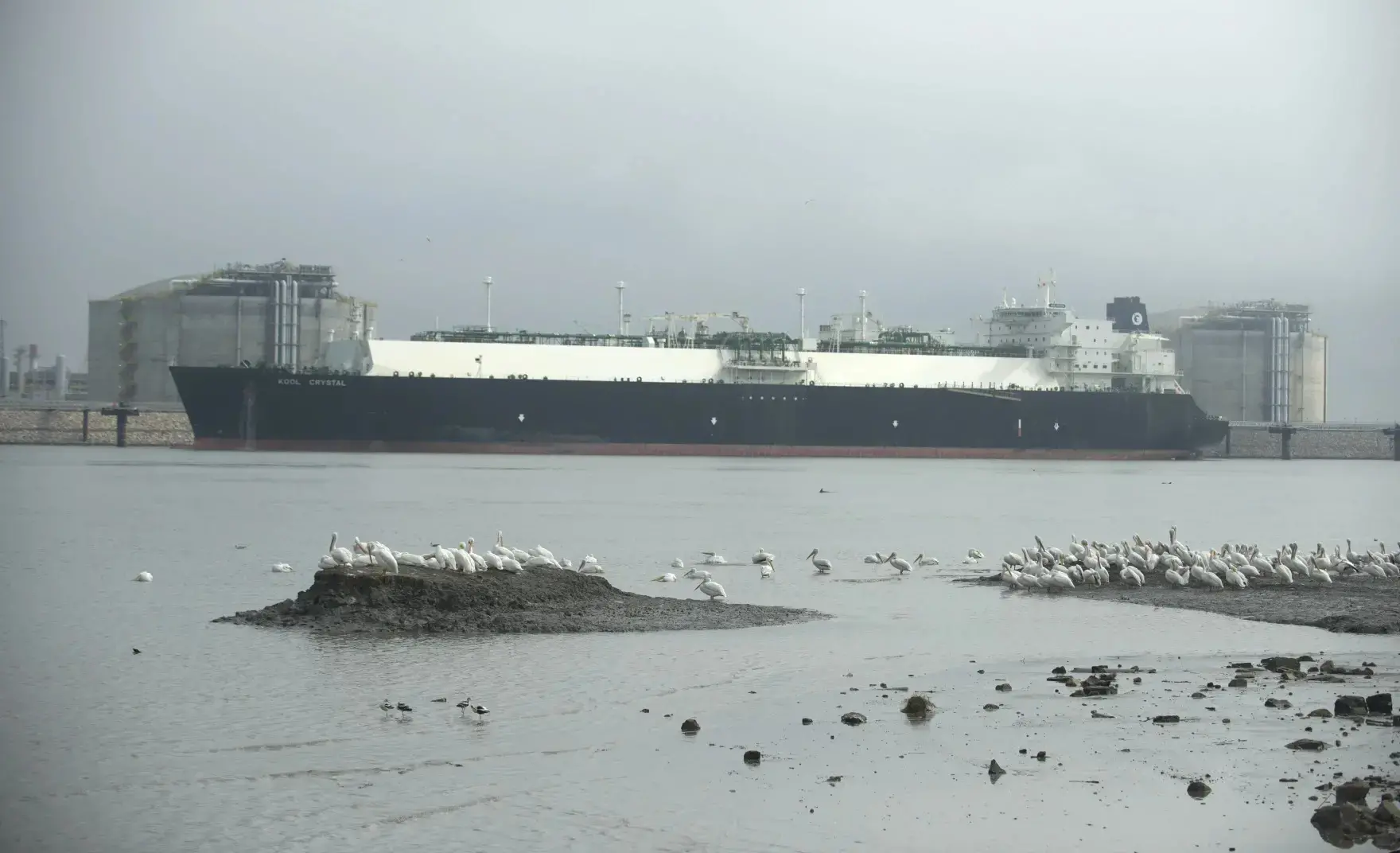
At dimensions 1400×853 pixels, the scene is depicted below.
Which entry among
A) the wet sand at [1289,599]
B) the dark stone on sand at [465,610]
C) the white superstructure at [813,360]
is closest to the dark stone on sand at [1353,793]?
the wet sand at [1289,599]

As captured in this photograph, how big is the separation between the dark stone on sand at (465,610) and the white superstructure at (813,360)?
148 feet

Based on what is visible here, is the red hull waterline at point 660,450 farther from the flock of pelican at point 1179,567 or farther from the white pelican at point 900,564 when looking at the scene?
the flock of pelican at point 1179,567

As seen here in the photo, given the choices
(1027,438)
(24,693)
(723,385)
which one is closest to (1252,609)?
(24,693)

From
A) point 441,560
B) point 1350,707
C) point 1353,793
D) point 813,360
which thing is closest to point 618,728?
point 1353,793

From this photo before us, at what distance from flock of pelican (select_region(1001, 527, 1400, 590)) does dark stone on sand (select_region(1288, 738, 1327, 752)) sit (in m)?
7.32

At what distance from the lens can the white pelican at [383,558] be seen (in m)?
12.5

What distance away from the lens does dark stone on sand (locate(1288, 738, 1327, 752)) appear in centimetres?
782

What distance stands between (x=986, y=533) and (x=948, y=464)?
39.3 m

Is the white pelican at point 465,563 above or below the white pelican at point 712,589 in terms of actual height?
above

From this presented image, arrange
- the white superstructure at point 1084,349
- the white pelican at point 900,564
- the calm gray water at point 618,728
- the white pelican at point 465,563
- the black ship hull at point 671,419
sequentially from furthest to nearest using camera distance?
the white superstructure at point 1084,349, the black ship hull at point 671,419, the white pelican at point 900,564, the white pelican at point 465,563, the calm gray water at point 618,728

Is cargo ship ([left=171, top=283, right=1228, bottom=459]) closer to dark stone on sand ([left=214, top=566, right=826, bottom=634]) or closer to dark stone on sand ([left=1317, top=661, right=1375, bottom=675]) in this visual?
dark stone on sand ([left=214, top=566, right=826, bottom=634])

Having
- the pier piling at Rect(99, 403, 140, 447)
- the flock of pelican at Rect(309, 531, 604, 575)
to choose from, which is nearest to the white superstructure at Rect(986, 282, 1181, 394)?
the pier piling at Rect(99, 403, 140, 447)

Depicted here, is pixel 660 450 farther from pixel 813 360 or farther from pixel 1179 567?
pixel 1179 567

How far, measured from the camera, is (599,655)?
35.9ft
